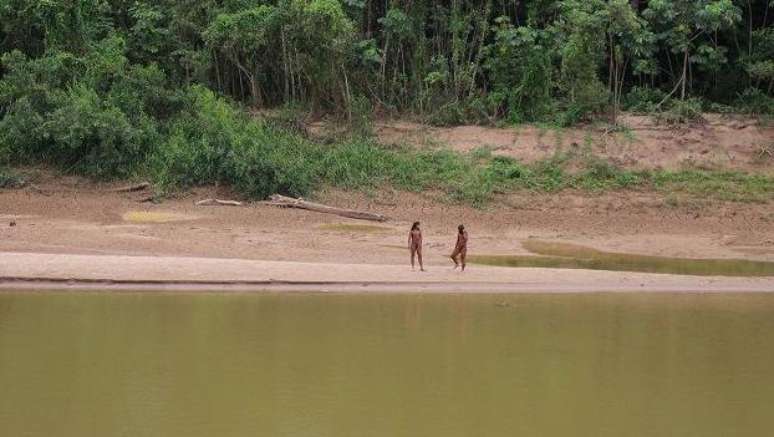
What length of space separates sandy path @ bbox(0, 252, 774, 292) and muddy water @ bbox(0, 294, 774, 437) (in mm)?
505

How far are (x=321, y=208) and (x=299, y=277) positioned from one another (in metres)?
6.17

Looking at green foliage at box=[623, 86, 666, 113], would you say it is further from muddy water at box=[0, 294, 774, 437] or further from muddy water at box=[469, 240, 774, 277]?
muddy water at box=[0, 294, 774, 437]

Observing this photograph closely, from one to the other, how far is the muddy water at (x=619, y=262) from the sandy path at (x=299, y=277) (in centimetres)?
108

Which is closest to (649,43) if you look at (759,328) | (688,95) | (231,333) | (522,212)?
(688,95)

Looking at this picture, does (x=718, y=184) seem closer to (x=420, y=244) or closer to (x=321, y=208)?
(x=321, y=208)

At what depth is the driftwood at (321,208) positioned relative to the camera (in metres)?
22.7

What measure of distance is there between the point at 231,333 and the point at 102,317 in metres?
2.22

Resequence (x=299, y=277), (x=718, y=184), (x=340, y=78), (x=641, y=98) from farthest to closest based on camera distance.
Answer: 1. (x=641, y=98)
2. (x=340, y=78)
3. (x=718, y=184)
4. (x=299, y=277)

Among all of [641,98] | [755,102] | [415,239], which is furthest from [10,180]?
[755,102]

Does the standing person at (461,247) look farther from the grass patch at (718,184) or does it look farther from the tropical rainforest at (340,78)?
the grass patch at (718,184)

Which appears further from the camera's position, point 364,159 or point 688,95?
point 688,95

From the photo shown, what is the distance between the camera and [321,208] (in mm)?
22875

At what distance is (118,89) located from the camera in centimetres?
2566

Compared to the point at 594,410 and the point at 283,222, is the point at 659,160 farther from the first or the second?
the point at 594,410
